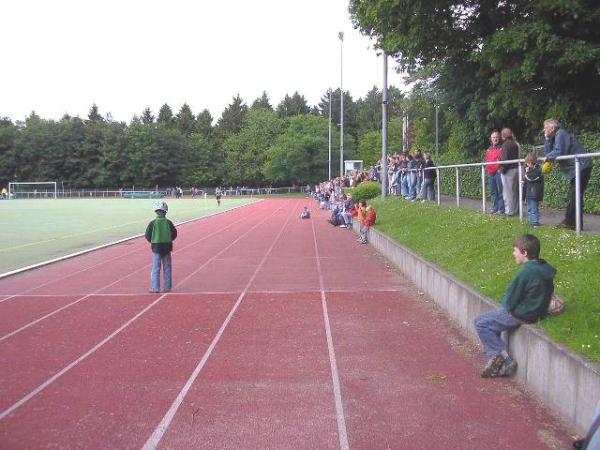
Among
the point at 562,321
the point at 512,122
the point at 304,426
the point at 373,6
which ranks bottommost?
the point at 304,426

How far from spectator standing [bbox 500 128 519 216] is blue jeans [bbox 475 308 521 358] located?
5.76m

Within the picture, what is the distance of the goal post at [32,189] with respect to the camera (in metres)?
86.8

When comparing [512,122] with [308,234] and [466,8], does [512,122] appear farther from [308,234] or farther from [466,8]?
[308,234]

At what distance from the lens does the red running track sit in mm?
4699

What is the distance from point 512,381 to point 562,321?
33.5 inches

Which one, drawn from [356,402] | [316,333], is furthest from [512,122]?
[356,402]

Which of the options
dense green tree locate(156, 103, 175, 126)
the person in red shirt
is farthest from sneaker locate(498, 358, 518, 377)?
dense green tree locate(156, 103, 175, 126)

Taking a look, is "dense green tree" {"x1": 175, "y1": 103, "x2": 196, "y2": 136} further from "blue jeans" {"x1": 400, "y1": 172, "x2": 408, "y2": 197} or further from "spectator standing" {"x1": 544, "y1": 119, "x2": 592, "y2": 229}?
"spectator standing" {"x1": 544, "y1": 119, "x2": 592, "y2": 229}

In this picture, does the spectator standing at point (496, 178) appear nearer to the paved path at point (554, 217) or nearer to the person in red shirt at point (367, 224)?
the paved path at point (554, 217)

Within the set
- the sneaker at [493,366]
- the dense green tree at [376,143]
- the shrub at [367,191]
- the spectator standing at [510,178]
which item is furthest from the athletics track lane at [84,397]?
the dense green tree at [376,143]

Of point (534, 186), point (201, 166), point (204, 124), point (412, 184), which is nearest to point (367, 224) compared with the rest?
point (412, 184)

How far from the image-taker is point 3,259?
52.9 feet

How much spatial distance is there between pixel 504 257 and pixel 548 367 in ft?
11.5

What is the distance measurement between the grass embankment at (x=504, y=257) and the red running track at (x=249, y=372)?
0.70 m
